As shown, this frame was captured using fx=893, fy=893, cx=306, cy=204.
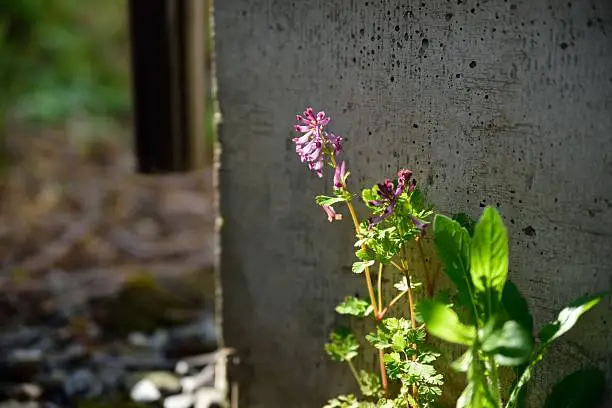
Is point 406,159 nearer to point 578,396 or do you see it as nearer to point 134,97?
point 578,396

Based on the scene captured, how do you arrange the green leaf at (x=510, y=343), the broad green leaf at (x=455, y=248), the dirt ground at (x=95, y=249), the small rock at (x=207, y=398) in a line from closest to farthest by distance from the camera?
1. the green leaf at (x=510, y=343)
2. the broad green leaf at (x=455, y=248)
3. the small rock at (x=207, y=398)
4. the dirt ground at (x=95, y=249)

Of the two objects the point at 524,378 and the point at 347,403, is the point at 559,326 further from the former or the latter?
the point at 347,403

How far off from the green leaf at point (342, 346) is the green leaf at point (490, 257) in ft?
1.24

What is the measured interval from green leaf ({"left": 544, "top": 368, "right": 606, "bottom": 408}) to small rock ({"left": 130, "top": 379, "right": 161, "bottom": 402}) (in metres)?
1.04

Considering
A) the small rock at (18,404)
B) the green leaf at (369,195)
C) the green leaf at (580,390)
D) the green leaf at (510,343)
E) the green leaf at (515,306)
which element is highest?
the green leaf at (369,195)

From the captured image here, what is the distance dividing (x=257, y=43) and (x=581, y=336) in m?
0.81

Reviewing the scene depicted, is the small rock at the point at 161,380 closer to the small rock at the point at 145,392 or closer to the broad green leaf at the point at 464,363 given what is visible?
the small rock at the point at 145,392

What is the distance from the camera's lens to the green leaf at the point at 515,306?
4.20 feet

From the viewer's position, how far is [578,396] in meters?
1.34

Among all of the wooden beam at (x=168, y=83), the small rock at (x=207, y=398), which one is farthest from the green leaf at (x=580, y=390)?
the wooden beam at (x=168, y=83)

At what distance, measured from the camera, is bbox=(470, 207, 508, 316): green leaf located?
125 cm

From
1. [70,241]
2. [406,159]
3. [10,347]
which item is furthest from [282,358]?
[70,241]

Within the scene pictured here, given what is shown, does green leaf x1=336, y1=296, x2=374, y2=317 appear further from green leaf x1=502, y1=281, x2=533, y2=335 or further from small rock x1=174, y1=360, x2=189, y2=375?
small rock x1=174, y1=360, x2=189, y2=375

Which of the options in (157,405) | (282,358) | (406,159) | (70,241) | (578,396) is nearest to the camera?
(578,396)
